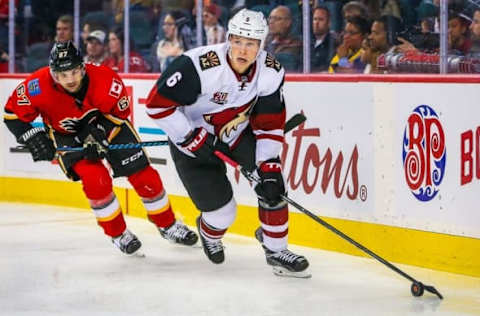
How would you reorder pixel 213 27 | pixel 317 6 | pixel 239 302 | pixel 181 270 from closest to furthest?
pixel 239 302 → pixel 181 270 → pixel 317 6 → pixel 213 27

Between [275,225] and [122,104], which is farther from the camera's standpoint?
[122,104]

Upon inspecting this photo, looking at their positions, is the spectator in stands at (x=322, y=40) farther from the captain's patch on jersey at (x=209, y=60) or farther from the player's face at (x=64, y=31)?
the player's face at (x=64, y=31)

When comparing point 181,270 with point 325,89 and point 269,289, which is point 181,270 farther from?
point 325,89

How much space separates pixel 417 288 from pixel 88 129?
193 cm

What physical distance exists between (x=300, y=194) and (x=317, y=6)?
102 centimetres

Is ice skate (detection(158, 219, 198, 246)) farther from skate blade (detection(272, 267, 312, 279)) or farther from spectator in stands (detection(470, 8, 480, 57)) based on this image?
spectator in stands (detection(470, 8, 480, 57))

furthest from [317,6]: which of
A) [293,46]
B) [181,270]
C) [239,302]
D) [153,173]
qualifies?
[239,302]

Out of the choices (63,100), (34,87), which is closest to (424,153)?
(63,100)

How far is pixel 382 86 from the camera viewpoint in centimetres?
547

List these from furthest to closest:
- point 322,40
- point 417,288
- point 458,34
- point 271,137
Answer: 1. point 322,40
2. point 458,34
3. point 271,137
4. point 417,288

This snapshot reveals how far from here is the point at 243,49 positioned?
4.80 meters

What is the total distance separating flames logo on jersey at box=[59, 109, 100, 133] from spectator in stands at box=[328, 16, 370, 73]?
127 centimetres

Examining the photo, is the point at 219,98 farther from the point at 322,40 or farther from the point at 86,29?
the point at 86,29

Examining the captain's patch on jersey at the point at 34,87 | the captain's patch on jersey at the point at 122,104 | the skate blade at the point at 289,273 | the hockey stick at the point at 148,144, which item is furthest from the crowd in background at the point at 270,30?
the captain's patch on jersey at the point at 34,87
